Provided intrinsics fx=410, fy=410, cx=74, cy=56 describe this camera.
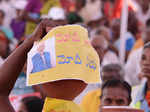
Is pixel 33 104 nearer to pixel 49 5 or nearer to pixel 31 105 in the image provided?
pixel 31 105

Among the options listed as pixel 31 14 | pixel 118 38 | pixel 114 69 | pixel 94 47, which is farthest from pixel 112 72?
pixel 31 14

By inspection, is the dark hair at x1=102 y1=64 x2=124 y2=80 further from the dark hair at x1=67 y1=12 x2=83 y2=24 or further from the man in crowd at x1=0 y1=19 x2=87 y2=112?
the man in crowd at x1=0 y1=19 x2=87 y2=112

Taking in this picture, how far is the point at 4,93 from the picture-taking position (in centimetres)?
170

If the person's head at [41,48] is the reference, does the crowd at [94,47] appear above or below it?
below

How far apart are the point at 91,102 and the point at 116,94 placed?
0.45 meters

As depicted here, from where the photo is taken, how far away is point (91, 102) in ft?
12.6

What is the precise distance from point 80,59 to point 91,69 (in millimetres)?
65

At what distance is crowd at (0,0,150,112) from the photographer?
169 centimetres

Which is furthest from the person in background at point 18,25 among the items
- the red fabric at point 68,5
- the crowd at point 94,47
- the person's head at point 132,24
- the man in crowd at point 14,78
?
the man in crowd at point 14,78

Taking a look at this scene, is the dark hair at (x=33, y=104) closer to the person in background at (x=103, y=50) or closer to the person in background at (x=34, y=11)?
the person in background at (x=103, y=50)

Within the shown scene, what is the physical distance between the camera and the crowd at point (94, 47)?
169 cm

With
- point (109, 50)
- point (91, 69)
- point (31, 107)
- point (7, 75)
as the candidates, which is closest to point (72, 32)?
point (91, 69)

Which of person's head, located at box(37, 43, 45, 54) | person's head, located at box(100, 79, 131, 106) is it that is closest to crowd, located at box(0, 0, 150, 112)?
person's head, located at box(100, 79, 131, 106)

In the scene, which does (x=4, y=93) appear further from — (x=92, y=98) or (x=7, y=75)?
(x=92, y=98)
